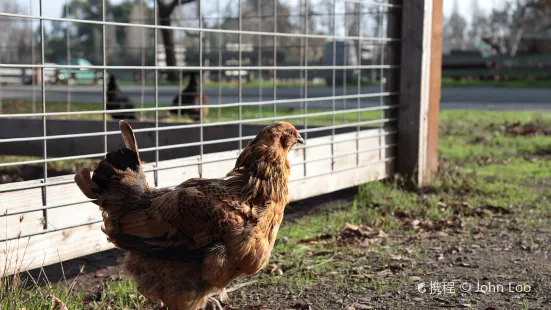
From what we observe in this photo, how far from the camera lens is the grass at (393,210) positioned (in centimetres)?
447

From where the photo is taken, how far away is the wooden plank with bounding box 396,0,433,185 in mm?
7633

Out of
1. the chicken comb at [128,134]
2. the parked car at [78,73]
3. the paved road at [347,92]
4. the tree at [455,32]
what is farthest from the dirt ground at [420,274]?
the tree at [455,32]

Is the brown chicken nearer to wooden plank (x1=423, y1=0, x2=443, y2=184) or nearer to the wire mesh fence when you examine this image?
the wire mesh fence

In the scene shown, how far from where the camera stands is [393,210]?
262 inches

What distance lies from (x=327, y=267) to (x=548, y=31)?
44.9m

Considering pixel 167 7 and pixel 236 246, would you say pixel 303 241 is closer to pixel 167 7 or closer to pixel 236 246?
pixel 236 246

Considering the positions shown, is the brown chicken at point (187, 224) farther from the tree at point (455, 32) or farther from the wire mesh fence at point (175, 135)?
the tree at point (455, 32)

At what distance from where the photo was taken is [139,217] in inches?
138

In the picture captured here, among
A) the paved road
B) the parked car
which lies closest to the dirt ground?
the parked car

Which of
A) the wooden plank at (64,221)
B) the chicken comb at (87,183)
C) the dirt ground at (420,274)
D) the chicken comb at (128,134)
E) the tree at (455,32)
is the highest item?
the tree at (455,32)

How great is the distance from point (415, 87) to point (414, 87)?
1cm

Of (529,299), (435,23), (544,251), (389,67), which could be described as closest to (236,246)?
(529,299)

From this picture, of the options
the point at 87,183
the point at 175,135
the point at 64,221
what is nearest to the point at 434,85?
the point at 175,135

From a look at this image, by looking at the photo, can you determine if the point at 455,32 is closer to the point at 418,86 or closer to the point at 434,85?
the point at 434,85
